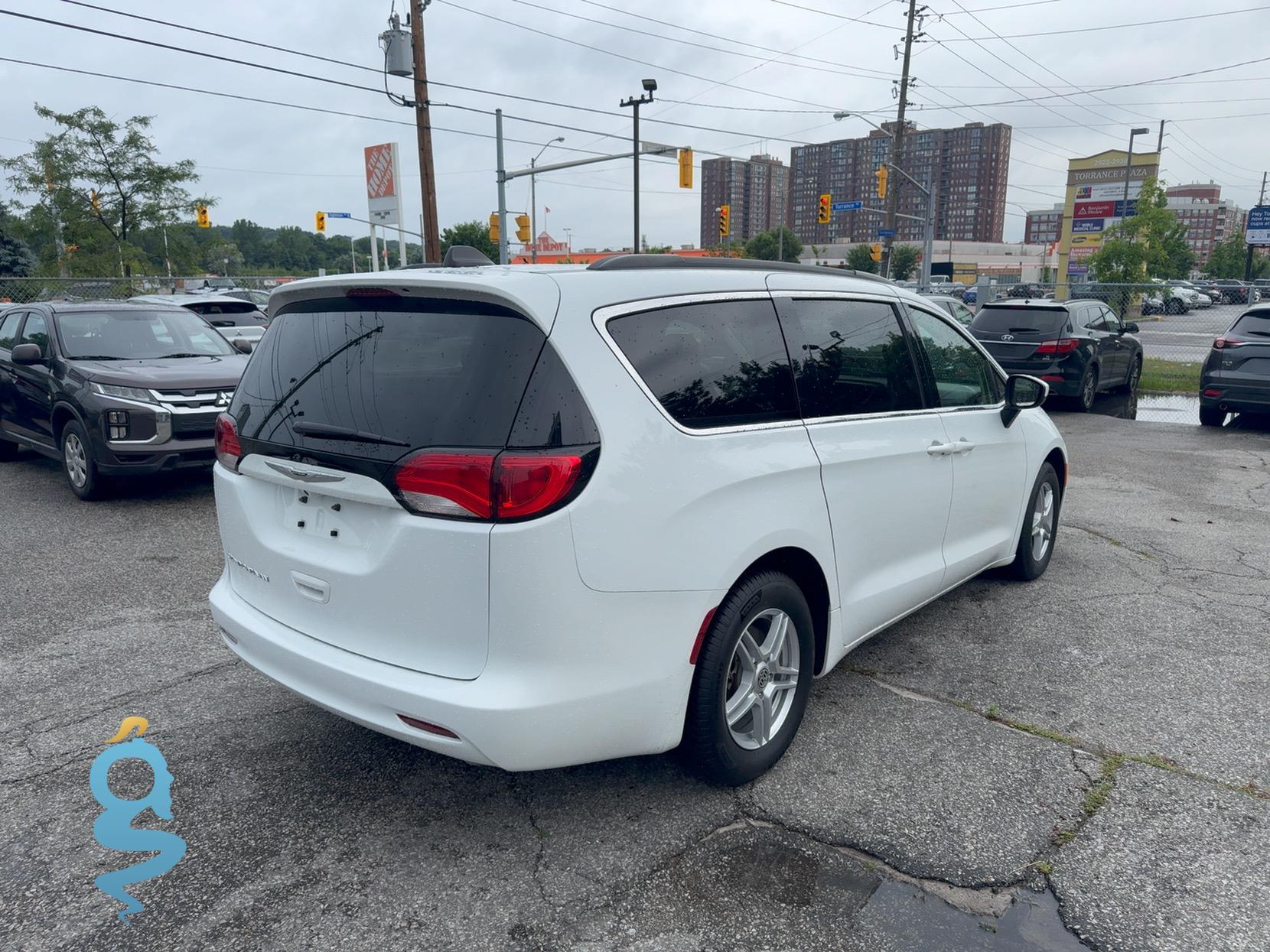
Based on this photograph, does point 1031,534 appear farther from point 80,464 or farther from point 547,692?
point 80,464

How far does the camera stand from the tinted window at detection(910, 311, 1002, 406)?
4348 mm

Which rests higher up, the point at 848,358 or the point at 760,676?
the point at 848,358

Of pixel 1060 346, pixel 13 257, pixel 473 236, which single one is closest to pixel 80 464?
pixel 1060 346

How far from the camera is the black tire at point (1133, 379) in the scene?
15828mm

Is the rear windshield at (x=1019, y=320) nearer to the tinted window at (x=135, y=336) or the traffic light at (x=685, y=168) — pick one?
the tinted window at (x=135, y=336)

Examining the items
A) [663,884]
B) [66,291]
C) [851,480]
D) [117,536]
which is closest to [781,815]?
[663,884]

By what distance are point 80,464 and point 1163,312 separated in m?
38.3

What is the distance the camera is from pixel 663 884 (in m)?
2.75

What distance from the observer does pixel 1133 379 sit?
16047mm

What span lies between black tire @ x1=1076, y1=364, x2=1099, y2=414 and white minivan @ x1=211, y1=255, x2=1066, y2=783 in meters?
11.4

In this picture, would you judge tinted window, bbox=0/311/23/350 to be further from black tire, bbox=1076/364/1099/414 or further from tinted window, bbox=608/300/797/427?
black tire, bbox=1076/364/1099/414

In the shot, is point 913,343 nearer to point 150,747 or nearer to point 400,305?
point 400,305

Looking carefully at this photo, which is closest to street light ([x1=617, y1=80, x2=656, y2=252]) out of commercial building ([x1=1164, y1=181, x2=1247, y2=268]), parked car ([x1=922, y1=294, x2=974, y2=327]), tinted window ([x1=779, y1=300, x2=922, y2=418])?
parked car ([x1=922, y1=294, x2=974, y2=327])

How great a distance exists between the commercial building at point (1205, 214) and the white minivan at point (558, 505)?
492 feet
